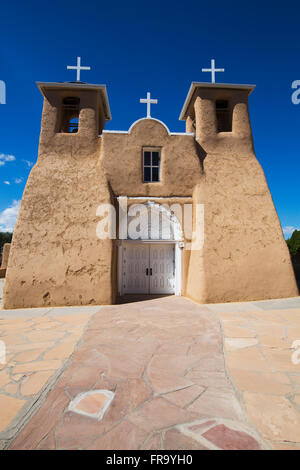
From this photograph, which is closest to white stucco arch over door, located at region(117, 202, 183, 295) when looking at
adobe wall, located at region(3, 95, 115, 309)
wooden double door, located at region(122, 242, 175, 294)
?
wooden double door, located at region(122, 242, 175, 294)

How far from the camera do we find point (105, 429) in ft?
6.95

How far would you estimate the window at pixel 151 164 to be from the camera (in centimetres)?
972

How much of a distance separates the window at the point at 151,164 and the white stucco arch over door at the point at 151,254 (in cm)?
146

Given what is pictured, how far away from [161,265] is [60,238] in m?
4.29

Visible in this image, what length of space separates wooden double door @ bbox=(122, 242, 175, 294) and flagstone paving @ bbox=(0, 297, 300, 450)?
442 centimetres

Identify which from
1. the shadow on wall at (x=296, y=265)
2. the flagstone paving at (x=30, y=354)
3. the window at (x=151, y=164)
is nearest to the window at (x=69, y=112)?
the window at (x=151, y=164)

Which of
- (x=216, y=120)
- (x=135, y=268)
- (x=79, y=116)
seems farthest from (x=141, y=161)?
(x=135, y=268)

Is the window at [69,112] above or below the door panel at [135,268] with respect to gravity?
above

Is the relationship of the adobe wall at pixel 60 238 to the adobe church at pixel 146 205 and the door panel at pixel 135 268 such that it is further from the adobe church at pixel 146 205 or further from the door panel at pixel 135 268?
the door panel at pixel 135 268

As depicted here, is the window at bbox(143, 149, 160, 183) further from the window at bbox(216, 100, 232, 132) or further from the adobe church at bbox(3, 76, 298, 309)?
the window at bbox(216, 100, 232, 132)

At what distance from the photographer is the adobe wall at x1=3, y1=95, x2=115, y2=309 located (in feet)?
25.8

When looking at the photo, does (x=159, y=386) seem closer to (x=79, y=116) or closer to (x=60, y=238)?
(x=60, y=238)

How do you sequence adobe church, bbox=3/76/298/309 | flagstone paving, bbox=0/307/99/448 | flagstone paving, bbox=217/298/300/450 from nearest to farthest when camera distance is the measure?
flagstone paving, bbox=217/298/300/450 < flagstone paving, bbox=0/307/99/448 < adobe church, bbox=3/76/298/309
